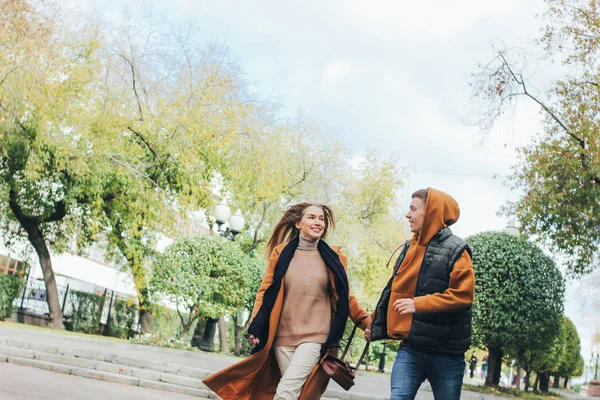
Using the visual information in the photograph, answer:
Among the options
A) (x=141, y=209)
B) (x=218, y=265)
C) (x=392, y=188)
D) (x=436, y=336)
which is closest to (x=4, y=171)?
(x=141, y=209)

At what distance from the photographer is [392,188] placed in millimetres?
34094

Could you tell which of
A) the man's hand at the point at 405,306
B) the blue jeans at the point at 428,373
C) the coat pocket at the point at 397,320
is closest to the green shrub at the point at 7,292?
the coat pocket at the point at 397,320

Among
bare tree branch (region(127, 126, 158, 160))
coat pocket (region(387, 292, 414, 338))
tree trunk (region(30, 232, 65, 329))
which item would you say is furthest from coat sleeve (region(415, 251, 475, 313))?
tree trunk (region(30, 232, 65, 329))

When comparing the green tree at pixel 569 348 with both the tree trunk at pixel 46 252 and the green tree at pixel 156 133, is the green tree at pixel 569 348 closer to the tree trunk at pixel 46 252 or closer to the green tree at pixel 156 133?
the green tree at pixel 156 133

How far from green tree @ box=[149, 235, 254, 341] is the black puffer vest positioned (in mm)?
13449

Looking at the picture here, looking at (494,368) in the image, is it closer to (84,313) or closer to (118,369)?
(118,369)

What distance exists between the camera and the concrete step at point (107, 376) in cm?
997

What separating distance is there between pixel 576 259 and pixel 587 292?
9605 millimetres

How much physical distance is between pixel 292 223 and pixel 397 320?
1441 mm

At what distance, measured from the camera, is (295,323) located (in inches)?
214

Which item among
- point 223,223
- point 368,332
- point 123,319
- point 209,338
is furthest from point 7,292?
point 368,332

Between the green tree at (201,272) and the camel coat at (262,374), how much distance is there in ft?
40.8

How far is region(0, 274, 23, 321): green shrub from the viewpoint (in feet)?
74.8

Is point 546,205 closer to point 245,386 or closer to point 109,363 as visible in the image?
point 109,363
